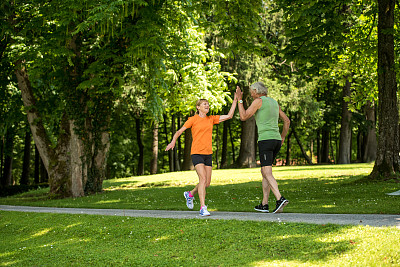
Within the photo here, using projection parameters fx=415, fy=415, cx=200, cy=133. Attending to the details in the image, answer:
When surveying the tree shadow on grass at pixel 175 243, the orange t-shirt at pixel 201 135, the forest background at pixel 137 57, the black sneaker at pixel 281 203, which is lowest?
the tree shadow on grass at pixel 175 243

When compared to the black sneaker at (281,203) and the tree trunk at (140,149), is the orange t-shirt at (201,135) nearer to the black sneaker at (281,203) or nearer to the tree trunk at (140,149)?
the black sneaker at (281,203)

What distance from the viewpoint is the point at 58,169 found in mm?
17703

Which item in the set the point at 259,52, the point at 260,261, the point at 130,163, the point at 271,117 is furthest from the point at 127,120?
the point at 260,261

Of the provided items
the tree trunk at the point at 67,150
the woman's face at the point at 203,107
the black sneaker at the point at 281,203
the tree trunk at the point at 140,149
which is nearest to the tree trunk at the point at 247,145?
the tree trunk at the point at 140,149

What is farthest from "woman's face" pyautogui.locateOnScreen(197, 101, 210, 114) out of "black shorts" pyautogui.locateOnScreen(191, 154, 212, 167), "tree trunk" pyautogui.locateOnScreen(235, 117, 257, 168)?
"tree trunk" pyautogui.locateOnScreen(235, 117, 257, 168)

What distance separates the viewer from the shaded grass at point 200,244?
548 centimetres

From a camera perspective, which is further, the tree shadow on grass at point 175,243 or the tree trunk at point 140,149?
the tree trunk at point 140,149

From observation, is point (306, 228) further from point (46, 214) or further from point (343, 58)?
point (343, 58)

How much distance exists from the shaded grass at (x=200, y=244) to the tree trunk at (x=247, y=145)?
2510cm

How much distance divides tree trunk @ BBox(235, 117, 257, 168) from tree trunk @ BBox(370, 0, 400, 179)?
63.0 ft

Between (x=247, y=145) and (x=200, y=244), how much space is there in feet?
89.9

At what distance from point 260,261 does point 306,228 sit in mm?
1310

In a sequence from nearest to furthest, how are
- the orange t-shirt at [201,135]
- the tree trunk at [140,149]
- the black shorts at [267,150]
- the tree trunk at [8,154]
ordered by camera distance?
the black shorts at [267,150], the orange t-shirt at [201,135], the tree trunk at [8,154], the tree trunk at [140,149]

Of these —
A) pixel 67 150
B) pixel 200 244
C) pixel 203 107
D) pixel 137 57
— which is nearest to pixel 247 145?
pixel 67 150
